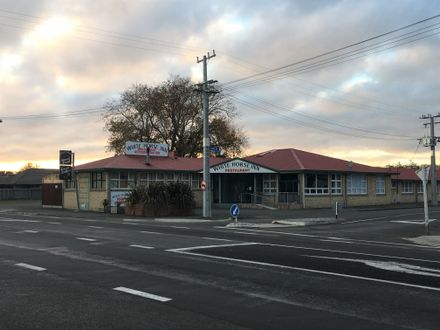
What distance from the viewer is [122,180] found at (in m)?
40.0

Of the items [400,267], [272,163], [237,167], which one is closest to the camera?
[400,267]

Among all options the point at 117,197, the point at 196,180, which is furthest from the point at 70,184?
the point at 196,180

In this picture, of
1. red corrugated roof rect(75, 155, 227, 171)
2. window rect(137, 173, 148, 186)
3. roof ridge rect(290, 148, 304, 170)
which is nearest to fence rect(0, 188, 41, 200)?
red corrugated roof rect(75, 155, 227, 171)

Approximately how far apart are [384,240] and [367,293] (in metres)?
11.4

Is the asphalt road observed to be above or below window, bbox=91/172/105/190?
below

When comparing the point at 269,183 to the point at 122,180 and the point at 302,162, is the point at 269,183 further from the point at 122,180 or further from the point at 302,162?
the point at 122,180

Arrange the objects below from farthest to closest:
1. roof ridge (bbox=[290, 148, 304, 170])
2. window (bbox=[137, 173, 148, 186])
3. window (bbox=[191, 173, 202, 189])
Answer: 1. window (bbox=[191, 173, 202, 189])
2. roof ridge (bbox=[290, 148, 304, 170])
3. window (bbox=[137, 173, 148, 186])

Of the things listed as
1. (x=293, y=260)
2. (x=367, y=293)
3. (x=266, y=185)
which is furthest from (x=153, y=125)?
(x=367, y=293)

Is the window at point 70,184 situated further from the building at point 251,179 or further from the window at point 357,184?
the window at point 357,184

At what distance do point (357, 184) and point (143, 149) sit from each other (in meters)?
19.2

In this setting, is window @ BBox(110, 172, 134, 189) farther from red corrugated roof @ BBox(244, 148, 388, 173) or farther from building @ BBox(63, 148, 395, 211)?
red corrugated roof @ BBox(244, 148, 388, 173)

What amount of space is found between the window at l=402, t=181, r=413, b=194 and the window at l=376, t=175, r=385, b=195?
10.4 m

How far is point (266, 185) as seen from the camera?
147ft

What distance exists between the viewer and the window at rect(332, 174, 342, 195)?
44844 millimetres
